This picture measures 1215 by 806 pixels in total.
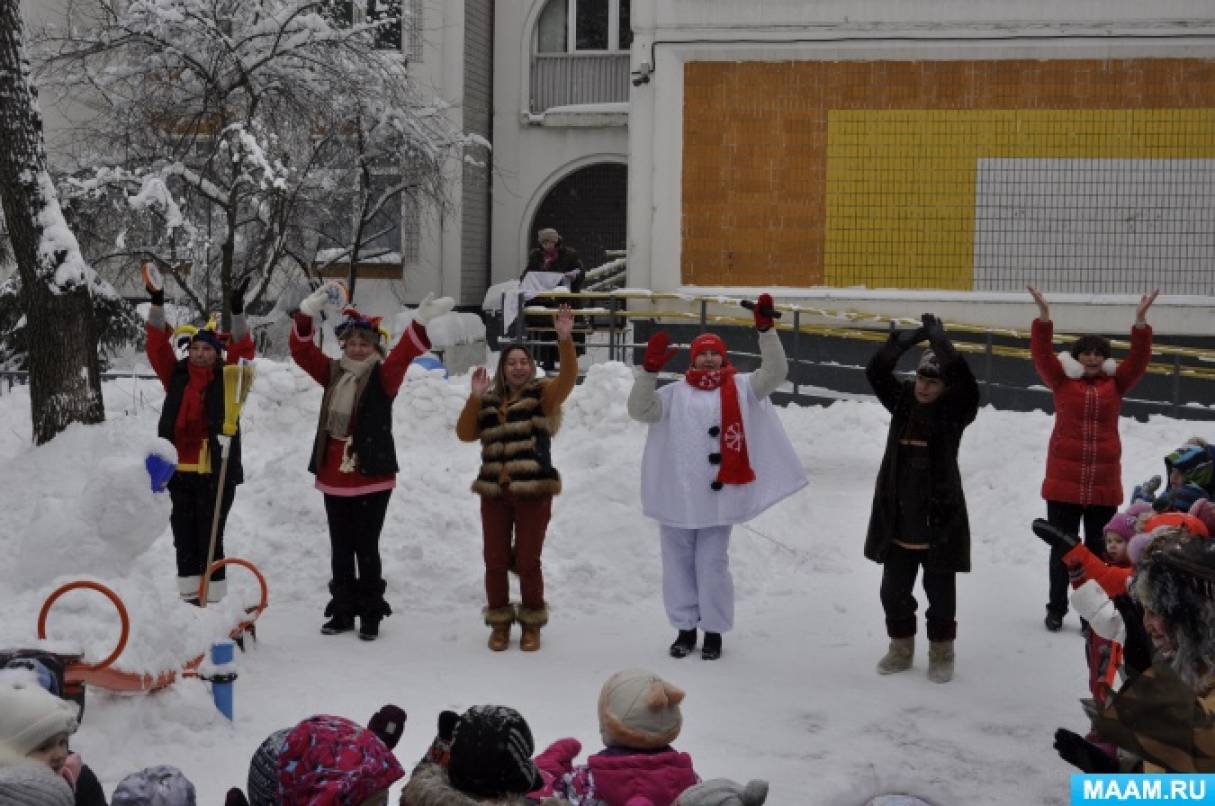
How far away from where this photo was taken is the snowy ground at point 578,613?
5.84 m

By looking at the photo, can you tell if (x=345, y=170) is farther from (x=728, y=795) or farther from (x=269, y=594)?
(x=728, y=795)

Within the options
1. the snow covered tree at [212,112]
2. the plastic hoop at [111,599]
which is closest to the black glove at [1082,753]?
the plastic hoop at [111,599]

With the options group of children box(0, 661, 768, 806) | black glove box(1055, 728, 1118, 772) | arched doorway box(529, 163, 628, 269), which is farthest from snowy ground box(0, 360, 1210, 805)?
arched doorway box(529, 163, 628, 269)

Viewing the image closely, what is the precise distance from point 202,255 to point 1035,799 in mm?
13250

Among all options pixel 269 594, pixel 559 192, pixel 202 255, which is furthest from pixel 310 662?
pixel 559 192

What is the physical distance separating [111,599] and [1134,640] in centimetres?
394

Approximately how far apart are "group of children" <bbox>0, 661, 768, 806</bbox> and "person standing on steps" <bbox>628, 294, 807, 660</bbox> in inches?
135

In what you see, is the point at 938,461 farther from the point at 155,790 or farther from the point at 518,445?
the point at 155,790

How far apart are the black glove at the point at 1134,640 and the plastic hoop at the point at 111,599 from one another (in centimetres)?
376

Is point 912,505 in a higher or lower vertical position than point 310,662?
higher

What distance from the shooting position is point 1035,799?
5.50 metres

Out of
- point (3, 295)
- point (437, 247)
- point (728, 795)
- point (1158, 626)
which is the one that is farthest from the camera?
point (437, 247)

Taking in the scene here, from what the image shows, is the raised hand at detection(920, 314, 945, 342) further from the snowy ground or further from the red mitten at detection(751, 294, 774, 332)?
the snowy ground

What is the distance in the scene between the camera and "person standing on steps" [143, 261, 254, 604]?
7.64 metres
